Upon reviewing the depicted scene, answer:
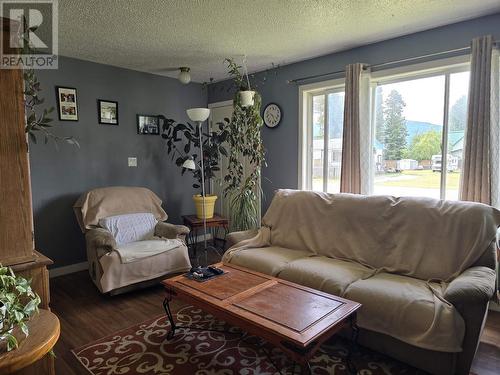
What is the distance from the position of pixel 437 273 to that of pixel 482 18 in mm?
2066

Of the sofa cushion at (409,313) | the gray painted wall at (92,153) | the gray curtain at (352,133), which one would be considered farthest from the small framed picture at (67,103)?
the sofa cushion at (409,313)

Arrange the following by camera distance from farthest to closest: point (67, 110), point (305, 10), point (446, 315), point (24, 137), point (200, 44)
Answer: point (67, 110), point (200, 44), point (305, 10), point (446, 315), point (24, 137)

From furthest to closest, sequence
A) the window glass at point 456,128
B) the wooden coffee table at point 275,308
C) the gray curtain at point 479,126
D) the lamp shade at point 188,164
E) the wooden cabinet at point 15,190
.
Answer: the lamp shade at point 188,164
the window glass at point 456,128
the gray curtain at point 479,126
the wooden coffee table at point 275,308
the wooden cabinet at point 15,190

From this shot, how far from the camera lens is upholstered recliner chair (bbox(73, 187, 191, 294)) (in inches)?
119

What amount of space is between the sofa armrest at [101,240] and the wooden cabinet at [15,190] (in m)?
1.43

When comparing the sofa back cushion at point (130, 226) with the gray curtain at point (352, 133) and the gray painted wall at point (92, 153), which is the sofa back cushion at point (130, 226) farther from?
the gray curtain at point (352, 133)

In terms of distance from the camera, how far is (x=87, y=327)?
8.37 feet

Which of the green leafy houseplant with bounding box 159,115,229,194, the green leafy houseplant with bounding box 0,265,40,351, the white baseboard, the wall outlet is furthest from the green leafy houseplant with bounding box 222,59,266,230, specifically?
the green leafy houseplant with bounding box 0,265,40,351

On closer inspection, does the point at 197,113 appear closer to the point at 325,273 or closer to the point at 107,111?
the point at 107,111

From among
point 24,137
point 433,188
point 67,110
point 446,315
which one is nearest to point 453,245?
point 446,315

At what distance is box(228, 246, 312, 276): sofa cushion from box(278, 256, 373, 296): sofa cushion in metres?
0.08

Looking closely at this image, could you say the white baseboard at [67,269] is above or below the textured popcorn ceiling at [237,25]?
below

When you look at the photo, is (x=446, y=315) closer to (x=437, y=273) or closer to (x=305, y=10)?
(x=437, y=273)

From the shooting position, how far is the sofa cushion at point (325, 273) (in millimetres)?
2297
